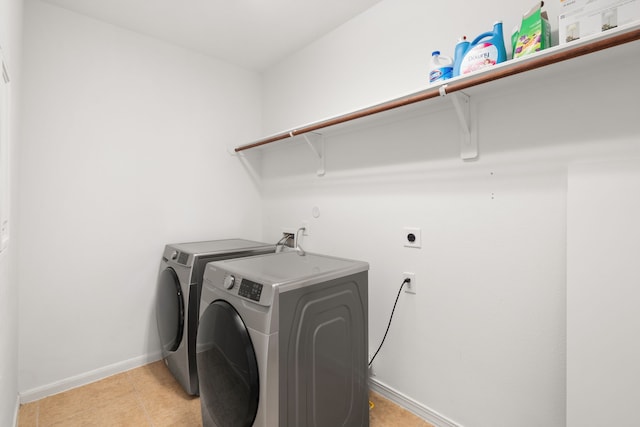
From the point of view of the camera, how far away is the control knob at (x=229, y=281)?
1.31 meters

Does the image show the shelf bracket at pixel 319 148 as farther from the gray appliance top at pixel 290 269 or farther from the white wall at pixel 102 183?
the white wall at pixel 102 183

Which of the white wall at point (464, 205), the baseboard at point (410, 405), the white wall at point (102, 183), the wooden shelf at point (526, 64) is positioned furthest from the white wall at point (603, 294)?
the white wall at point (102, 183)

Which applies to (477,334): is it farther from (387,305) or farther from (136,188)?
(136,188)

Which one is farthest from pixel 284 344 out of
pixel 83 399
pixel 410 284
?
pixel 83 399

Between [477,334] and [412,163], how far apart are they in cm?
94

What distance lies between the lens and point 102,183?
6.88 feet

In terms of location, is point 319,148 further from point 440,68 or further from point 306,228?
point 440,68

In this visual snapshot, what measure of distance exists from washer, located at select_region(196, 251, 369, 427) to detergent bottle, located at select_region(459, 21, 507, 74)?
40.3 inches

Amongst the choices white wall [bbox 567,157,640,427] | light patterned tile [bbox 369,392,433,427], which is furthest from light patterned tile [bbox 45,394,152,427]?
white wall [bbox 567,157,640,427]

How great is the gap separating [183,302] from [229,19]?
6.29 feet

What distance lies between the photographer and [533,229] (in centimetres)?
130

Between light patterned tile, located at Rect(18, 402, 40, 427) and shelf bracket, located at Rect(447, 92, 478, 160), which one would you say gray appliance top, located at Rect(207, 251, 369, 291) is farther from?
A: light patterned tile, located at Rect(18, 402, 40, 427)

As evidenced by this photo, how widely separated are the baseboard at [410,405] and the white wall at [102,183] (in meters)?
1.68

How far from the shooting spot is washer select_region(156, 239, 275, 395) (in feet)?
6.07
